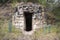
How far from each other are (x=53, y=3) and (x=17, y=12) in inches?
96.1

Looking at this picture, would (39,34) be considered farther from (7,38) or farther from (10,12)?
(10,12)

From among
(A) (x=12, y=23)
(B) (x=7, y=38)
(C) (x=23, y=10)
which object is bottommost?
(B) (x=7, y=38)

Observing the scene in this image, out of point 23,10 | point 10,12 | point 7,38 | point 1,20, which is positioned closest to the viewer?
point 7,38

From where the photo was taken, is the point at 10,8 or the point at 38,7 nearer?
the point at 38,7

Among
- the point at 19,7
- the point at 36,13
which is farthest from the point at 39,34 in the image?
A: the point at 19,7

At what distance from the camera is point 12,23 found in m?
11.3

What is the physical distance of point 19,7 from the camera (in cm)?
1147

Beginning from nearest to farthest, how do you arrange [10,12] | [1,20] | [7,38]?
[7,38] < [1,20] < [10,12]

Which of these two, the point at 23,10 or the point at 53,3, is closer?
the point at 23,10

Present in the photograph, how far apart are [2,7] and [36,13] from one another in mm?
3272

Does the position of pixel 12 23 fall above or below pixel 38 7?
below

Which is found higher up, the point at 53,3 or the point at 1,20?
the point at 53,3

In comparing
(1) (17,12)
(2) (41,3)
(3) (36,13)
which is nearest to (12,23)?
(1) (17,12)

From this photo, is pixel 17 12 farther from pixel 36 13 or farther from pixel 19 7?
pixel 36 13
